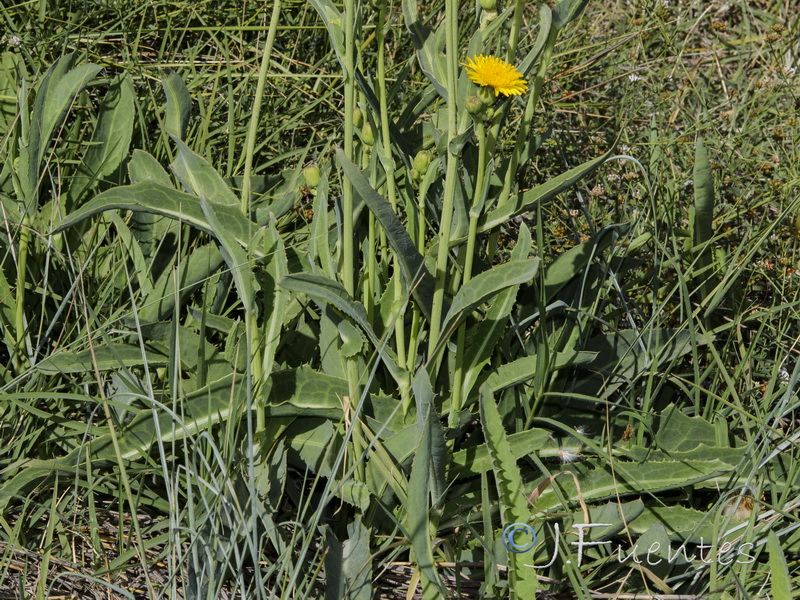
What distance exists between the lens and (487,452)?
5.00 ft

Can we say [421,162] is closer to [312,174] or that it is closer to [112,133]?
[312,174]

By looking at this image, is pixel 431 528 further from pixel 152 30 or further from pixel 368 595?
pixel 152 30

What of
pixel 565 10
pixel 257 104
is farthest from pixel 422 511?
pixel 565 10

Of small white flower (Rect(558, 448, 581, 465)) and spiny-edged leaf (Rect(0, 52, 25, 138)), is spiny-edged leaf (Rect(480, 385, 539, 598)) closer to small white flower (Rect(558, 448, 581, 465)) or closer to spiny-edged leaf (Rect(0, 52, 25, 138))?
small white flower (Rect(558, 448, 581, 465))

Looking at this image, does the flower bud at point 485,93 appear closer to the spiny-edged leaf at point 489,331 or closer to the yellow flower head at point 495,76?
the yellow flower head at point 495,76

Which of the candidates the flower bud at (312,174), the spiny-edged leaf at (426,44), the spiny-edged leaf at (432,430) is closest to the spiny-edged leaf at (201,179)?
the flower bud at (312,174)

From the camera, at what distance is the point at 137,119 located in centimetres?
220

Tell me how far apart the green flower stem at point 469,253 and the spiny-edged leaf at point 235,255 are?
0.37 meters

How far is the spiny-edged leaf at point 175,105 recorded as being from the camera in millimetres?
1686

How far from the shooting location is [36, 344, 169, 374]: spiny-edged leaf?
5.12 ft

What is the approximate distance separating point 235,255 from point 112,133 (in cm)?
71

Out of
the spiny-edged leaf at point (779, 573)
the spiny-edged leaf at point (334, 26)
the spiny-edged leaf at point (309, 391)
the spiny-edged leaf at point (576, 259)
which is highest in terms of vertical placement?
the spiny-edged leaf at point (334, 26)

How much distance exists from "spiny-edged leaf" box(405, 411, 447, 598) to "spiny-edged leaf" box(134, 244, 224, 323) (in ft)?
2.17

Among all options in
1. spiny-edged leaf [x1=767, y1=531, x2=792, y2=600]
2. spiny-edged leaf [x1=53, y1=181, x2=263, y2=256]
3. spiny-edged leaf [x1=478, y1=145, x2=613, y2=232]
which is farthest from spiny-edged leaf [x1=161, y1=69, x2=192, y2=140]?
spiny-edged leaf [x1=767, y1=531, x2=792, y2=600]
